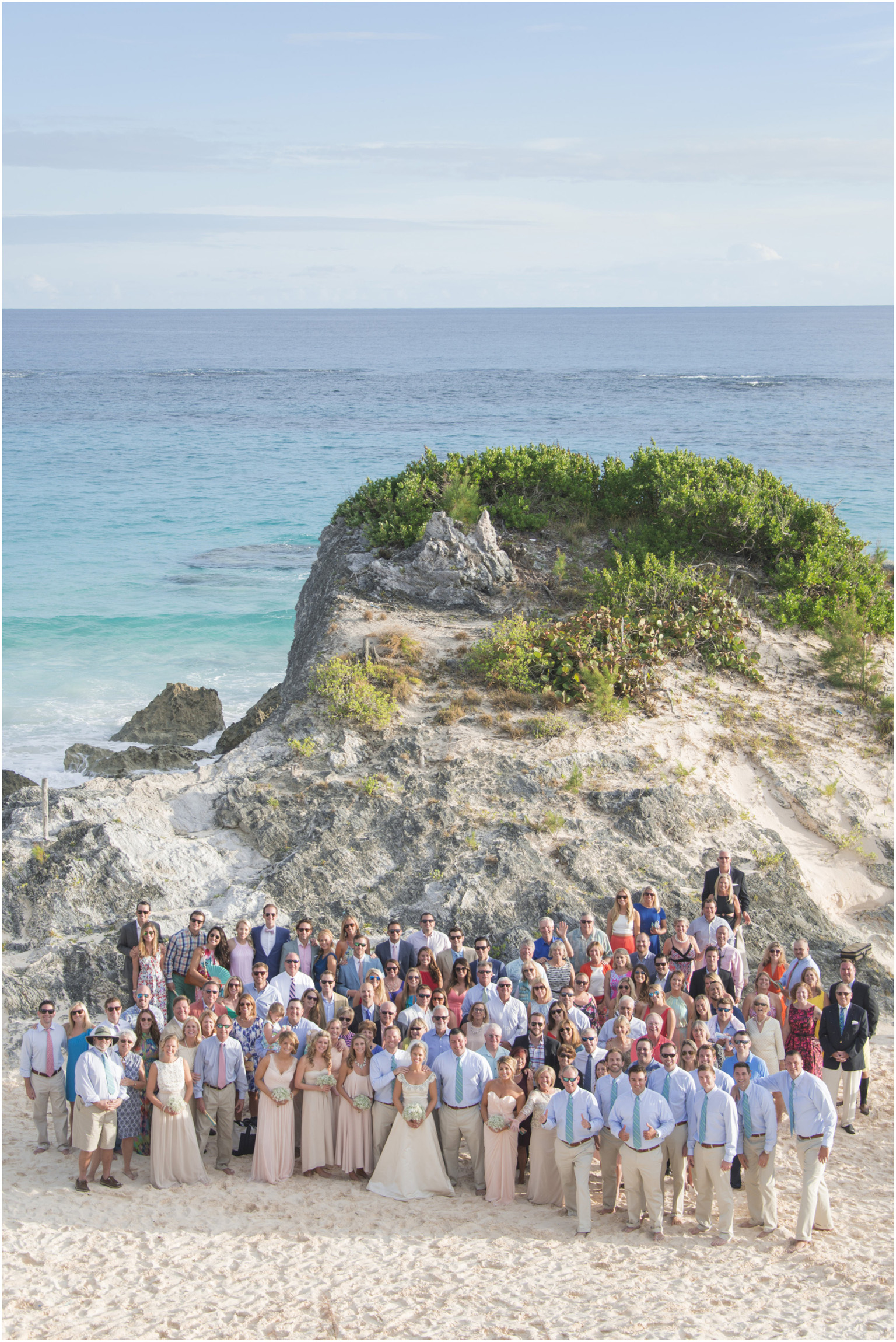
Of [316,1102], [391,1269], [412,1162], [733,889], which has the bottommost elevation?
[391,1269]

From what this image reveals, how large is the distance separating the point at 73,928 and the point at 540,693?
7.00m

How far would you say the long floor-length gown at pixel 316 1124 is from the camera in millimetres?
9016

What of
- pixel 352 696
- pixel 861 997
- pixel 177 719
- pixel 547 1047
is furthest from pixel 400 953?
pixel 177 719

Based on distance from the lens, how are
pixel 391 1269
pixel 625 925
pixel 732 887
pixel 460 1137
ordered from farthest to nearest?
pixel 732 887 → pixel 625 925 → pixel 460 1137 → pixel 391 1269

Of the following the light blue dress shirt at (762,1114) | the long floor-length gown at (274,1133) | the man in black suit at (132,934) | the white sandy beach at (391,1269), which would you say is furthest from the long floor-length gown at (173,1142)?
the light blue dress shirt at (762,1114)

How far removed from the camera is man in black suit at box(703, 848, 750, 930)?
38.0ft

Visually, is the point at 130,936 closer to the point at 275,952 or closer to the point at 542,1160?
the point at 275,952

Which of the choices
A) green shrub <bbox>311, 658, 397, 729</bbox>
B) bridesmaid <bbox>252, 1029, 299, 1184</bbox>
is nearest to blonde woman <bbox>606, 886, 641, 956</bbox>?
bridesmaid <bbox>252, 1029, 299, 1184</bbox>

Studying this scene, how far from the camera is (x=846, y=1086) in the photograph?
33.0ft

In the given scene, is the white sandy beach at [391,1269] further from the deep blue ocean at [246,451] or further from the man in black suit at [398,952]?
the deep blue ocean at [246,451]

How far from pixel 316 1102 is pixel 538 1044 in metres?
1.95

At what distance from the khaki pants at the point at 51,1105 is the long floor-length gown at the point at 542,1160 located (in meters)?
4.09

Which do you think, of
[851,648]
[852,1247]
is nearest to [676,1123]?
[852,1247]

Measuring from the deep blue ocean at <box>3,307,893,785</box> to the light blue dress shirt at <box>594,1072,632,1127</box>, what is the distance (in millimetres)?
14667
